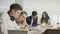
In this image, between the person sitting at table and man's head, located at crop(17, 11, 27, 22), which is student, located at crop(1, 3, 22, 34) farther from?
the person sitting at table

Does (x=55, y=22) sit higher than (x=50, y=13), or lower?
lower

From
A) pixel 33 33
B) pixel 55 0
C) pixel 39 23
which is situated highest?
pixel 55 0

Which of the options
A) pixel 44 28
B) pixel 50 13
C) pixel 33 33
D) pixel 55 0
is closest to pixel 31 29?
pixel 33 33

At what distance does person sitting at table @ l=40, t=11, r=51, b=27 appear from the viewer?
2240mm

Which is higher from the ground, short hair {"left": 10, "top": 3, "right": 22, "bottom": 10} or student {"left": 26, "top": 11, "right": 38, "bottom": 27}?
short hair {"left": 10, "top": 3, "right": 22, "bottom": 10}

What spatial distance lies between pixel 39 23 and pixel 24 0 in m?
0.46

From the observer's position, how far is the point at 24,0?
2277mm

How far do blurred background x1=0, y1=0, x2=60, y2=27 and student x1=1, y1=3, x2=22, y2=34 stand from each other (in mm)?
65

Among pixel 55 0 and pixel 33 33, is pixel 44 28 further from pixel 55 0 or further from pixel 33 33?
pixel 55 0

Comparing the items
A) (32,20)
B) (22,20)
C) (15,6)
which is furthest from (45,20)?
(15,6)

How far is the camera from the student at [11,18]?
7.39 feet

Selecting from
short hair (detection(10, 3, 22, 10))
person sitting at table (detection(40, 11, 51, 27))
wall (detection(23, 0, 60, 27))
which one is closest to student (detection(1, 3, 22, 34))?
short hair (detection(10, 3, 22, 10))

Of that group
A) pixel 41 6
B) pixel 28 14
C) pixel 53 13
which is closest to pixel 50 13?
pixel 53 13

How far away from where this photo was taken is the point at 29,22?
7.55 ft
